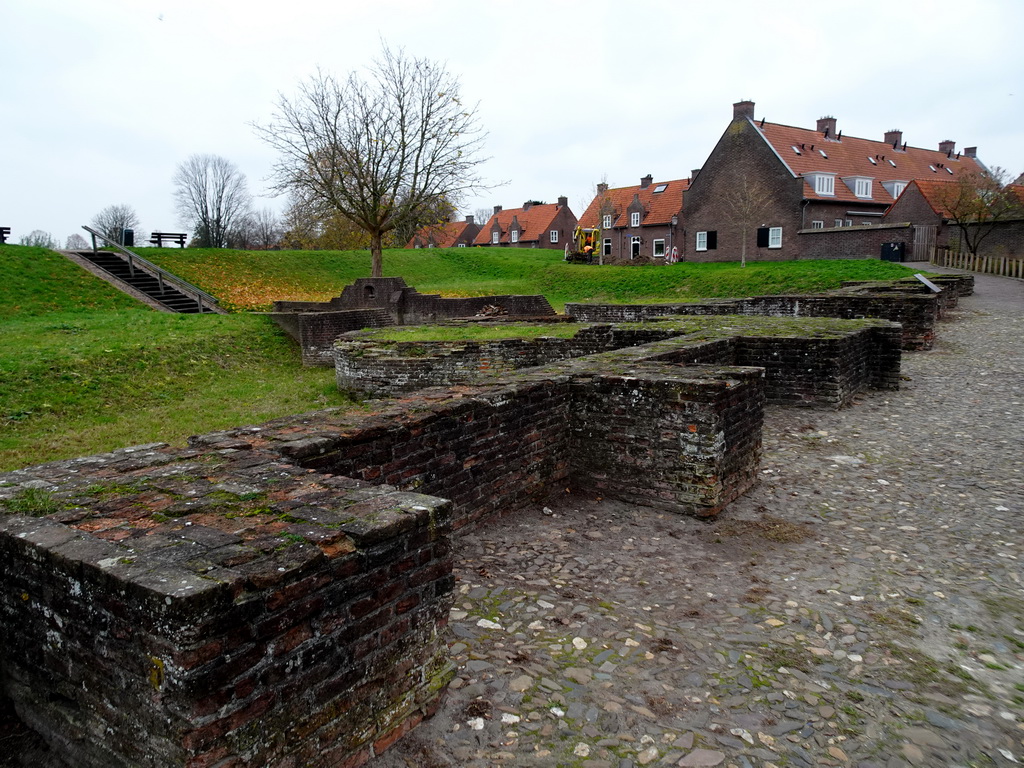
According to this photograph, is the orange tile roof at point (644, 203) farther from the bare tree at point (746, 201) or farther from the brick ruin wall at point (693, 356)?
the brick ruin wall at point (693, 356)

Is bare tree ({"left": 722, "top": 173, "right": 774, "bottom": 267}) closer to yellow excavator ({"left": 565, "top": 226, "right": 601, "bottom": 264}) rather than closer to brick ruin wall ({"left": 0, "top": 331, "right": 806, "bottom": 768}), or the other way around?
yellow excavator ({"left": 565, "top": 226, "right": 601, "bottom": 264})

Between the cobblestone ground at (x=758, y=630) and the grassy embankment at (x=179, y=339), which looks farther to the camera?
the grassy embankment at (x=179, y=339)

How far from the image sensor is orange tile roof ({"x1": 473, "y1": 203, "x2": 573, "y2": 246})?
2726 inches

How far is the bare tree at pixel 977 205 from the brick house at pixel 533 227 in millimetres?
38878

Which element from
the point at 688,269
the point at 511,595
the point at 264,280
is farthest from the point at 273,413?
the point at 688,269

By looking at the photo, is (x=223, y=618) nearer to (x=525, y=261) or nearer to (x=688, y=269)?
(x=688, y=269)

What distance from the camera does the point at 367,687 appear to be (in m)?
2.71

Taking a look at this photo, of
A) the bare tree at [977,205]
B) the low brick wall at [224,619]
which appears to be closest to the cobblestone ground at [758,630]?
the low brick wall at [224,619]

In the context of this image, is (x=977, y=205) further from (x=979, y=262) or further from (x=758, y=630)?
(x=758, y=630)

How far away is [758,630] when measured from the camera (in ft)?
12.5

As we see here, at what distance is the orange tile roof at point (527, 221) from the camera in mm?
69250

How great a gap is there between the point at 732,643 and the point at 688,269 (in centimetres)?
2993

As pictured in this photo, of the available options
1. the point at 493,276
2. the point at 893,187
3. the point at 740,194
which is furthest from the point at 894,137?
the point at 493,276

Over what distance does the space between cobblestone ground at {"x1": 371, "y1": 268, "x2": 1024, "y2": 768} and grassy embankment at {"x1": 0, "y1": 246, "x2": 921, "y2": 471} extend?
7.45 meters
